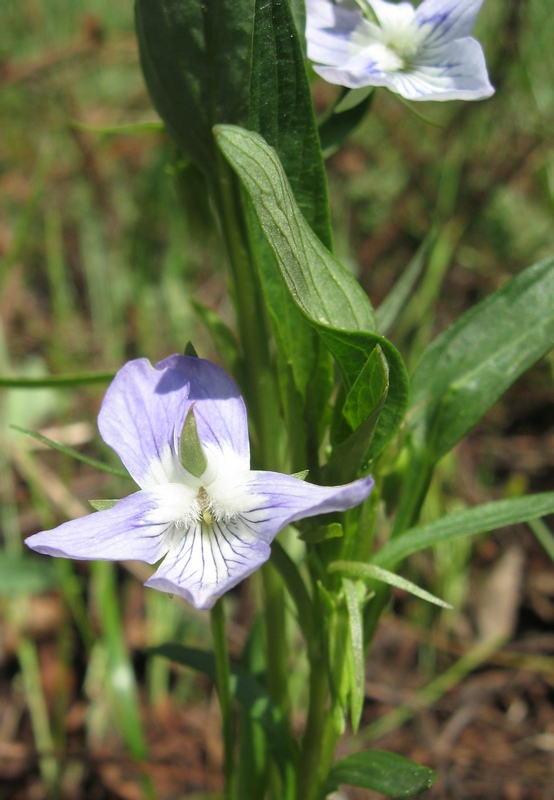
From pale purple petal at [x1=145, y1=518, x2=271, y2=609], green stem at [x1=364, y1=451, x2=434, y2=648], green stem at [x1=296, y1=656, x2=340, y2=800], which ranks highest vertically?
pale purple petal at [x1=145, y1=518, x2=271, y2=609]

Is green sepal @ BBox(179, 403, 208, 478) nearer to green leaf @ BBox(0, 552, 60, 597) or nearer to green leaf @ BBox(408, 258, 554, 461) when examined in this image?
green leaf @ BBox(408, 258, 554, 461)

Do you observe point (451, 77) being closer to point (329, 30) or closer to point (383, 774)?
point (329, 30)

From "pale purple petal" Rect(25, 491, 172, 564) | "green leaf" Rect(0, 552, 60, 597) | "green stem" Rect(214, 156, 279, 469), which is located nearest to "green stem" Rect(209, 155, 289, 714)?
"green stem" Rect(214, 156, 279, 469)

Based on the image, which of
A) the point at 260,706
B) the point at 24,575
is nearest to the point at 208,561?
the point at 260,706

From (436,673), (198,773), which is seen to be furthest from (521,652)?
(198,773)

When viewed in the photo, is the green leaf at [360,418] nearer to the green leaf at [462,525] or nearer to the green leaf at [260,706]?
the green leaf at [462,525]

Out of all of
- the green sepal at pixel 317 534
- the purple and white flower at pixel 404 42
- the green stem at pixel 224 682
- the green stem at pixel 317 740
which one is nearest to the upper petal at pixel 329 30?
the purple and white flower at pixel 404 42
